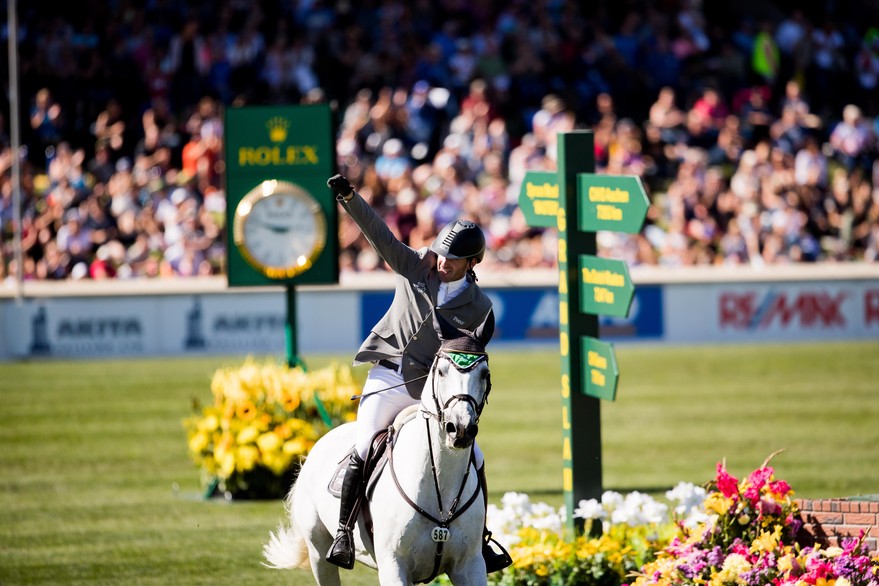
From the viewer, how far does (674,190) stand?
2403 cm

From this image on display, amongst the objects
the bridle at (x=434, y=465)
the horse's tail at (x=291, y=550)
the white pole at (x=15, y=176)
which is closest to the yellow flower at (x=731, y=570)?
the bridle at (x=434, y=465)

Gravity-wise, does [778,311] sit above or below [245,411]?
above

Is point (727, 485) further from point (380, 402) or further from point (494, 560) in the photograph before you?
point (380, 402)

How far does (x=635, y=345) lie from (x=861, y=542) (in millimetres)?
15319

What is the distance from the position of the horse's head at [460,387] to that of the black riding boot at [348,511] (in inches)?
33.8

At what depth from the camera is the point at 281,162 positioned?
12961 mm

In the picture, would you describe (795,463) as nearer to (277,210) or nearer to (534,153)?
(277,210)

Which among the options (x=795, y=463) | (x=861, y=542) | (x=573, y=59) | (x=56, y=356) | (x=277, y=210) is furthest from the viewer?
(x=573, y=59)

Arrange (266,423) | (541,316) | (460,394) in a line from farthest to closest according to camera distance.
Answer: (541,316)
(266,423)
(460,394)

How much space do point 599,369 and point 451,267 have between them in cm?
213

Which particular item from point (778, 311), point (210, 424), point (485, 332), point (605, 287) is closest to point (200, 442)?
point (210, 424)

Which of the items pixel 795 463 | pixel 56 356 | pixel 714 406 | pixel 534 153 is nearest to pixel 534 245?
pixel 534 153

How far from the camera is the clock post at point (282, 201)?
12.8 metres

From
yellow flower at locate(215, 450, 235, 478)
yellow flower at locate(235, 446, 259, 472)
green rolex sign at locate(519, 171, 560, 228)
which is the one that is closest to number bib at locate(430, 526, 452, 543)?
green rolex sign at locate(519, 171, 560, 228)
